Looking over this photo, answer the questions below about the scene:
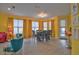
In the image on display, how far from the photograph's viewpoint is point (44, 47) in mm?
2193

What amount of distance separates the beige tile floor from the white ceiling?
18.5 inches

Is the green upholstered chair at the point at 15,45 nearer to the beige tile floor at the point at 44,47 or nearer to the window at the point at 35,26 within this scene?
the beige tile floor at the point at 44,47

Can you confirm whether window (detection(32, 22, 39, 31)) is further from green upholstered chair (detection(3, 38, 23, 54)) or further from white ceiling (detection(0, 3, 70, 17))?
green upholstered chair (detection(3, 38, 23, 54))

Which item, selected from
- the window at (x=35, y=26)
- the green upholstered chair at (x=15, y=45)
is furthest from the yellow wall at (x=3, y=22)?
the window at (x=35, y=26)

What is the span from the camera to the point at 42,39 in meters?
2.27

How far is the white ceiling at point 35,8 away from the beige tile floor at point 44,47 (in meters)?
0.47

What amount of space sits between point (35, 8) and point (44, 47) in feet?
2.29

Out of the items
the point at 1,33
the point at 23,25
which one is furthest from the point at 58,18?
the point at 1,33

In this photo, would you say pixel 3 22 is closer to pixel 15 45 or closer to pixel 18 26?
pixel 18 26

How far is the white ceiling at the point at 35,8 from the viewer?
197 cm

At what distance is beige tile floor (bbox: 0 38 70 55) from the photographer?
2.04 metres

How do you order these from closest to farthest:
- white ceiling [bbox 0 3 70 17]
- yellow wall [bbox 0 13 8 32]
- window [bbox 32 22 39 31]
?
white ceiling [bbox 0 3 70 17] → yellow wall [bbox 0 13 8 32] → window [bbox 32 22 39 31]

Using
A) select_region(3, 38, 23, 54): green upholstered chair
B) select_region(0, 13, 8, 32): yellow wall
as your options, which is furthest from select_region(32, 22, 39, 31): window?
select_region(0, 13, 8, 32): yellow wall

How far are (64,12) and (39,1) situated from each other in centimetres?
53
